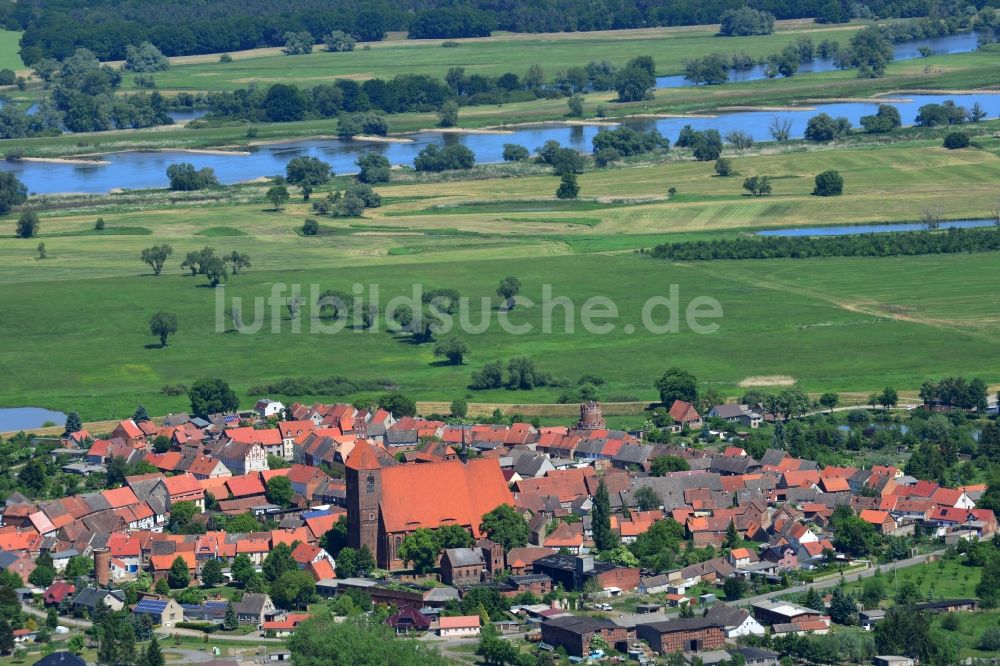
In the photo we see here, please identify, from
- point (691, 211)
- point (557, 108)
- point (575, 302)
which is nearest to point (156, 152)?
point (557, 108)

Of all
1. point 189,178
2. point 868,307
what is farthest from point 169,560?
point 189,178

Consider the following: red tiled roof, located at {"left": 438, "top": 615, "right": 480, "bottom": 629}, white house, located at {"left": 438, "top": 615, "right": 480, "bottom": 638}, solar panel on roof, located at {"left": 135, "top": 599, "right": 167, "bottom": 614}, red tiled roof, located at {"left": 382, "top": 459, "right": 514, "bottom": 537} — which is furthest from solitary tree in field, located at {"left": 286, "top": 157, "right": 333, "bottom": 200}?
white house, located at {"left": 438, "top": 615, "right": 480, "bottom": 638}

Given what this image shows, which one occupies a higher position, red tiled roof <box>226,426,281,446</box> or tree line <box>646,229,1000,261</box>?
tree line <box>646,229,1000,261</box>

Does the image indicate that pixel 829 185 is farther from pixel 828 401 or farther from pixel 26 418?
pixel 26 418

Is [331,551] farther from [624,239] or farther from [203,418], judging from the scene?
[624,239]

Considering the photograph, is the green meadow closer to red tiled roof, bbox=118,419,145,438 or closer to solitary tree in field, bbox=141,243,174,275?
solitary tree in field, bbox=141,243,174,275
